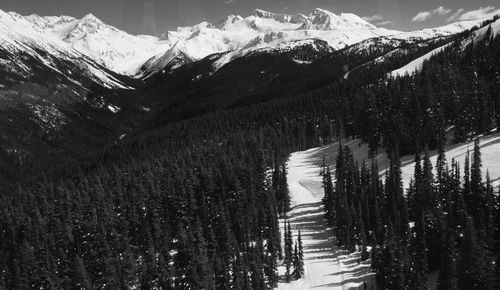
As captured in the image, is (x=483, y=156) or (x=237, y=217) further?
(x=483, y=156)

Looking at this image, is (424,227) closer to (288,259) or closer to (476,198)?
(476,198)

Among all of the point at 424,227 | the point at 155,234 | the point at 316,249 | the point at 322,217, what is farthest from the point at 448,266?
the point at 155,234

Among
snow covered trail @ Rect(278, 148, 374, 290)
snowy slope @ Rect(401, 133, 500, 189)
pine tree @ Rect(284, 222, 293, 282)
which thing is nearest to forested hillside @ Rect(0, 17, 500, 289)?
pine tree @ Rect(284, 222, 293, 282)

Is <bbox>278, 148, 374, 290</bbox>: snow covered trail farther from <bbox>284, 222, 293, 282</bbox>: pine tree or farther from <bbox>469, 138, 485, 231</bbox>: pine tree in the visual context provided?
<bbox>469, 138, 485, 231</bbox>: pine tree

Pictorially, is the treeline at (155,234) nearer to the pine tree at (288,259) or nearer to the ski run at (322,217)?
the pine tree at (288,259)

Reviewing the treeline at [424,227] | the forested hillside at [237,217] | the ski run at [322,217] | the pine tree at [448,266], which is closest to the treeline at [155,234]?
the forested hillside at [237,217]

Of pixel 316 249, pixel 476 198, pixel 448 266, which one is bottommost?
pixel 316 249
